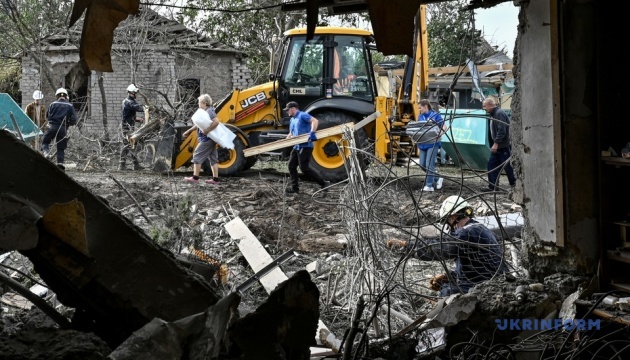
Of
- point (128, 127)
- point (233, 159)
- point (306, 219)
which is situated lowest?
point (306, 219)

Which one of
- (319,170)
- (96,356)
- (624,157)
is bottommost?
(319,170)

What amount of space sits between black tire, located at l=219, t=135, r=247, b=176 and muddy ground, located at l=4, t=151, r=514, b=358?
202 millimetres

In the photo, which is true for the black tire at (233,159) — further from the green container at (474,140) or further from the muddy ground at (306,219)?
the green container at (474,140)

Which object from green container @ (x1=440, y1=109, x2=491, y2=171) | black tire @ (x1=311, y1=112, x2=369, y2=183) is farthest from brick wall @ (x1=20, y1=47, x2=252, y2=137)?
green container @ (x1=440, y1=109, x2=491, y2=171)

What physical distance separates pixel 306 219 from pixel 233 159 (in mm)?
4345

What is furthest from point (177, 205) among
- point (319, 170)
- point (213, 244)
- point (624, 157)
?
point (319, 170)

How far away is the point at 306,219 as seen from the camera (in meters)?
10.8

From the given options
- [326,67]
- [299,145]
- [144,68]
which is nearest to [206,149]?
[299,145]

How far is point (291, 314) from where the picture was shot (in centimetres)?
324

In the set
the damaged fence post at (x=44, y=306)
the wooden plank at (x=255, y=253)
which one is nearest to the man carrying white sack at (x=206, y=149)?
the wooden plank at (x=255, y=253)

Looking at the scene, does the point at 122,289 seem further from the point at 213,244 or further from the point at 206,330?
the point at 213,244

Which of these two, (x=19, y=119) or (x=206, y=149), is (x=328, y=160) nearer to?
(x=206, y=149)

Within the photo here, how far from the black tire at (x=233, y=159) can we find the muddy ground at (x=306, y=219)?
20 centimetres

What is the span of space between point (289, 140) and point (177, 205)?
5.67 m
